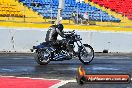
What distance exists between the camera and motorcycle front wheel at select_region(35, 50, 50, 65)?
56.9ft

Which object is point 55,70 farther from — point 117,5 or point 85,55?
point 117,5

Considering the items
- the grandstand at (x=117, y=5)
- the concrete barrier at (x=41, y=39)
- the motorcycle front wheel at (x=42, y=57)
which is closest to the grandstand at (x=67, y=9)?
the grandstand at (x=117, y=5)

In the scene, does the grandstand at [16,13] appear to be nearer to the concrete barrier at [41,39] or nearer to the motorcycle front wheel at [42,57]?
the concrete barrier at [41,39]

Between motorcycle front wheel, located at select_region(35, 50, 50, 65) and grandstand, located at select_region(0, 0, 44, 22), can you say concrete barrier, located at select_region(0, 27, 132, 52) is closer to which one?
grandstand, located at select_region(0, 0, 44, 22)

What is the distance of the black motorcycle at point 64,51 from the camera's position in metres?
17.4

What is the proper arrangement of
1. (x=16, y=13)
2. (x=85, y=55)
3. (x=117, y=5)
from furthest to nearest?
1. (x=117, y=5)
2. (x=16, y=13)
3. (x=85, y=55)

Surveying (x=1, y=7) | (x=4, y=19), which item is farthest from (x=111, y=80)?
(x=1, y=7)

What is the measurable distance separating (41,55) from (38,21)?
42.7 ft

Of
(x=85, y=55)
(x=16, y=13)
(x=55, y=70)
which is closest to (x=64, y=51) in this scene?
(x=85, y=55)

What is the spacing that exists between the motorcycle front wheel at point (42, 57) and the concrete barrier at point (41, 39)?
668 cm

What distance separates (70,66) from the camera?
16.7 meters

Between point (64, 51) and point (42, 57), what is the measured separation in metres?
0.82

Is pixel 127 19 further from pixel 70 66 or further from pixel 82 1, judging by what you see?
pixel 70 66

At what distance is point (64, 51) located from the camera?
17.7m
